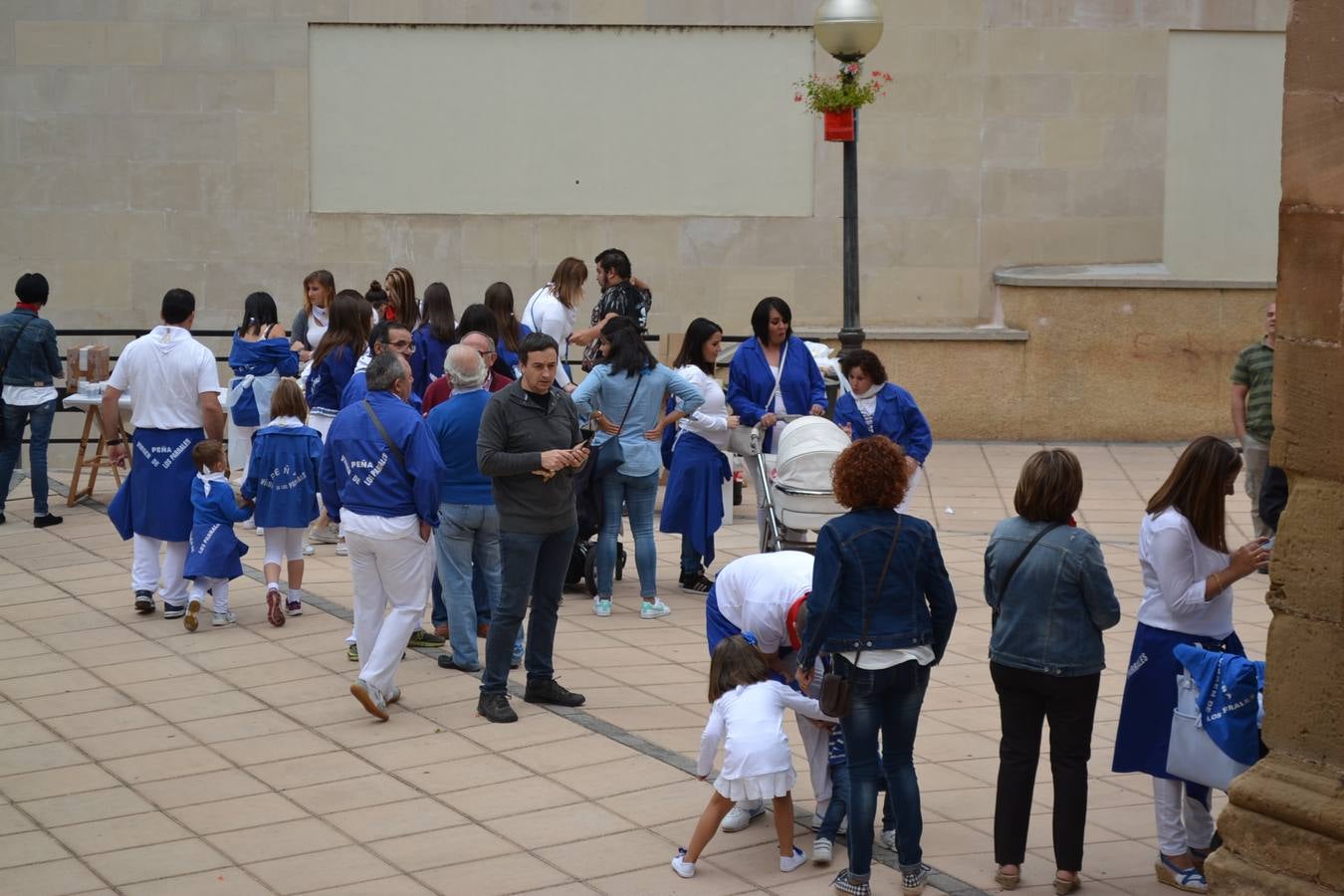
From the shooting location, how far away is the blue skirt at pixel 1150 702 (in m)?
6.40

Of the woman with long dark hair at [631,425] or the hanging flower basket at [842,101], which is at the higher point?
the hanging flower basket at [842,101]

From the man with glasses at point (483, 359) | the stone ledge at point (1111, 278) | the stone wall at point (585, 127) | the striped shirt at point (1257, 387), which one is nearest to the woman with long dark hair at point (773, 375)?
the man with glasses at point (483, 359)

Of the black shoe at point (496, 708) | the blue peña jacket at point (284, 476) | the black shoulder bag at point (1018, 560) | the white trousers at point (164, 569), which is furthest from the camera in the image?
the white trousers at point (164, 569)

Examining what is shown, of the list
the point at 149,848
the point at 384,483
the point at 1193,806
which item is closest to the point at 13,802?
the point at 149,848

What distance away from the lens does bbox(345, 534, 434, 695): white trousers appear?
828 cm

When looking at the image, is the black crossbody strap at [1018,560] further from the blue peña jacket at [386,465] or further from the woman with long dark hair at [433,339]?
the woman with long dark hair at [433,339]

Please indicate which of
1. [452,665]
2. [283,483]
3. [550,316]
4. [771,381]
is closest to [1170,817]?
[452,665]

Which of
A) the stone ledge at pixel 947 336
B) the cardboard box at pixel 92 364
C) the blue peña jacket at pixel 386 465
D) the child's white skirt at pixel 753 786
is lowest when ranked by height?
the child's white skirt at pixel 753 786

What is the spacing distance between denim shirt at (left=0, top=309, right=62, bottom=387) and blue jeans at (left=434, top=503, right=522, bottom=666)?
17.5ft

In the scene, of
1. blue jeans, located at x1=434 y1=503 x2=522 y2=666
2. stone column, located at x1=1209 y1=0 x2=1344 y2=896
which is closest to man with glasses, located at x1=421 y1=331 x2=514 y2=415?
blue jeans, located at x1=434 y1=503 x2=522 y2=666

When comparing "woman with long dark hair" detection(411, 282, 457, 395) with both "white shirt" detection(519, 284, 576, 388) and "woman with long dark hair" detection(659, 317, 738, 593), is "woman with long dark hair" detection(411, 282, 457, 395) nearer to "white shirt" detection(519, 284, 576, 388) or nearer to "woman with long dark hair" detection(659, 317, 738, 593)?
"white shirt" detection(519, 284, 576, 388)

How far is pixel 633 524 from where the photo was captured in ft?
34.9

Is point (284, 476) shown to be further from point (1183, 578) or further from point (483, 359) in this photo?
point (1183, 578)

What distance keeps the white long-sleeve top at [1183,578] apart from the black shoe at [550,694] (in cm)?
326
